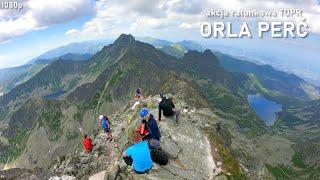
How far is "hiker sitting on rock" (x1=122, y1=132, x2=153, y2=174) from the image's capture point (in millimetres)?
25359

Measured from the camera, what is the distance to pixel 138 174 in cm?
3011

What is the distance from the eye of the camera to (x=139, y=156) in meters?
26.1

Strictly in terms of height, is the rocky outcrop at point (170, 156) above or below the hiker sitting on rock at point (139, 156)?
below

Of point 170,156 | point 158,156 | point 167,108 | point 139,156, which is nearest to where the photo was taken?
point 139,156

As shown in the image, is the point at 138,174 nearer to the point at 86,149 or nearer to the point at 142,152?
the point at 142,152

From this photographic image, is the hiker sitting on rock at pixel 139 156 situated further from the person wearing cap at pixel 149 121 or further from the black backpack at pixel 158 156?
the person wearing cap at pixel 149 121

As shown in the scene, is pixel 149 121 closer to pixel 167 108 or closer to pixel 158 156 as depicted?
pixel 158 156

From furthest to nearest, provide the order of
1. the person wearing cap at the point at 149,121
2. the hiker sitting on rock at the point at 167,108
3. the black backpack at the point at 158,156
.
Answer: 1. the hiker sitting on rock at the point at 167,108
2. the person wearing cap at the point at 149,121
3. the black backpack at the point at 158,156

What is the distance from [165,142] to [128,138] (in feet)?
25.1

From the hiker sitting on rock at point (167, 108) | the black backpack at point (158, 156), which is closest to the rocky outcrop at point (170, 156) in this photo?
the hiker sitting on rock at point (167, 108)

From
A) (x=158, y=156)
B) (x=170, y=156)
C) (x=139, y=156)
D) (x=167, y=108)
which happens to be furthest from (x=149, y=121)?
(x=167, y=108)

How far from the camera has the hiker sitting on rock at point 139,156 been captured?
25.4 m

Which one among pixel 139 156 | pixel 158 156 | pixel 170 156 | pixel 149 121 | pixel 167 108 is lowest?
pixel 170 156

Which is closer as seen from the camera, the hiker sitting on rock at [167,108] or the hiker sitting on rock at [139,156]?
the hiker sitting on rock at [139,156]
